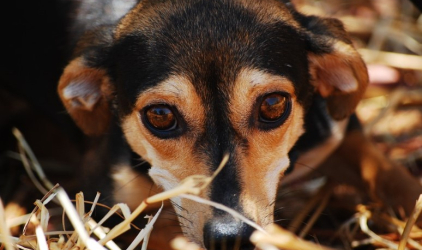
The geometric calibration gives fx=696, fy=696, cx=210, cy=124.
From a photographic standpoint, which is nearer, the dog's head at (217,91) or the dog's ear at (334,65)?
the dog's head at (217,91)

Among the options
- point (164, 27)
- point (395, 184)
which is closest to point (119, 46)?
point (164, 27)

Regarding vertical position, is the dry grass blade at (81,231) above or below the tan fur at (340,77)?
below

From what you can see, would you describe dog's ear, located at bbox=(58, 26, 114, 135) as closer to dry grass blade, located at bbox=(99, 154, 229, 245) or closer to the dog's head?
the dog's head

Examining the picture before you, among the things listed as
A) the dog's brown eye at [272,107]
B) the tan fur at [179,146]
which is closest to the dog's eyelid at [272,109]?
the dog's brown eye at [272,107]

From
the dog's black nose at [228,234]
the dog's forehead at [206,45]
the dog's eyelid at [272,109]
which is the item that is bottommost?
the dog's black nose at [228,234]

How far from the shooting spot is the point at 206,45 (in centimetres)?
315

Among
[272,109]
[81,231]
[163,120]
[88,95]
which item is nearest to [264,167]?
[272,109]

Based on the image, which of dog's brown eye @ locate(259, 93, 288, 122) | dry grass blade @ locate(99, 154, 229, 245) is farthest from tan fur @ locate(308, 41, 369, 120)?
dry grass blade @ locate(99, 154, 229, 245)

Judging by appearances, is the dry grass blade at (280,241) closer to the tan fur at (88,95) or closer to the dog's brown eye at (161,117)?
the dog's brown eye at (161,117)

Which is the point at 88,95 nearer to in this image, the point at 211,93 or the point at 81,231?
the point at 211,93

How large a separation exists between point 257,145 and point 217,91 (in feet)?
1.03

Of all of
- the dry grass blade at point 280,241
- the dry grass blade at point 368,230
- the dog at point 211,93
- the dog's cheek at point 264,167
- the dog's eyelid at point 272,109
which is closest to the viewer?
the dry grass blade at point 280,241

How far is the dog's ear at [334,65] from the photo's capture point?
3.51 m

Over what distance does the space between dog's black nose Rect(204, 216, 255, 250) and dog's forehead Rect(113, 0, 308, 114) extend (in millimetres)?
608
